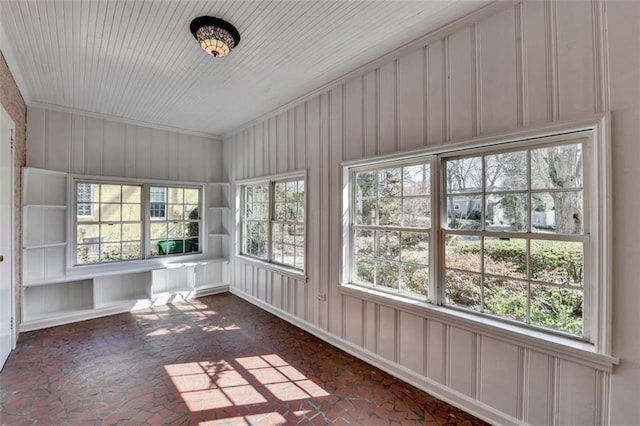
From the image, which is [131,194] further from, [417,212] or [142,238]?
[417,212]

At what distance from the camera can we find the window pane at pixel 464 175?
84.8 inches

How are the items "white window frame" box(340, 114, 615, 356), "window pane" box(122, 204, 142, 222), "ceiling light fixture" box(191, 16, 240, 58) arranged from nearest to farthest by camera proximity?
"white window frame" box(340, 114, 615, 356) → "ceiling light fixture" box(191, 16, 240, 58) → "window pane" box(122, 204, 142, 222)

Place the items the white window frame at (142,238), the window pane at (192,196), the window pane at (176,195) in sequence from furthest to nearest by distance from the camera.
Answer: the window pane at (192,196) < the window pane at (176,195) < the white window frame at (142,238)

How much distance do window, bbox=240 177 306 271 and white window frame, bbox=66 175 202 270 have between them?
34.9 inches

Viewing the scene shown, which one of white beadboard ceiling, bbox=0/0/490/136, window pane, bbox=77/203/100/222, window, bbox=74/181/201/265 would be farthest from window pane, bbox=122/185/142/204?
white beadboard ceiling, bbox=0/0/490/136

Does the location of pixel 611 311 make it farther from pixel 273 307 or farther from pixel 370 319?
pixel 273 307

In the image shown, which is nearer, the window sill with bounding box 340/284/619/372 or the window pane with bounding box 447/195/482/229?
the window sill with bounding box 340/284/619/372

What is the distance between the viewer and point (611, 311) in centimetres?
154

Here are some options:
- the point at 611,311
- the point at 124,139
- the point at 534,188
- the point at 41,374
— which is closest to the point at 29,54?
the point at 124,139

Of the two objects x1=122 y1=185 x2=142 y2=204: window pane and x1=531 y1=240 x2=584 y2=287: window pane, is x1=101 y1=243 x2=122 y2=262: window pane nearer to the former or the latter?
x1=122 y1=185 x2=142 y2=204: window pane

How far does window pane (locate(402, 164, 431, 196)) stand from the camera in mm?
2432

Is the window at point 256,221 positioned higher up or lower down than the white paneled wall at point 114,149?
lower down

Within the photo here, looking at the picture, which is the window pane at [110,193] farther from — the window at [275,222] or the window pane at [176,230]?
the window at [275,222]

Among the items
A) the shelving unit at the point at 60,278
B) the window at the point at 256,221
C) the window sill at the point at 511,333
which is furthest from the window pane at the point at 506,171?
the shelving unit at the point at 60,278
